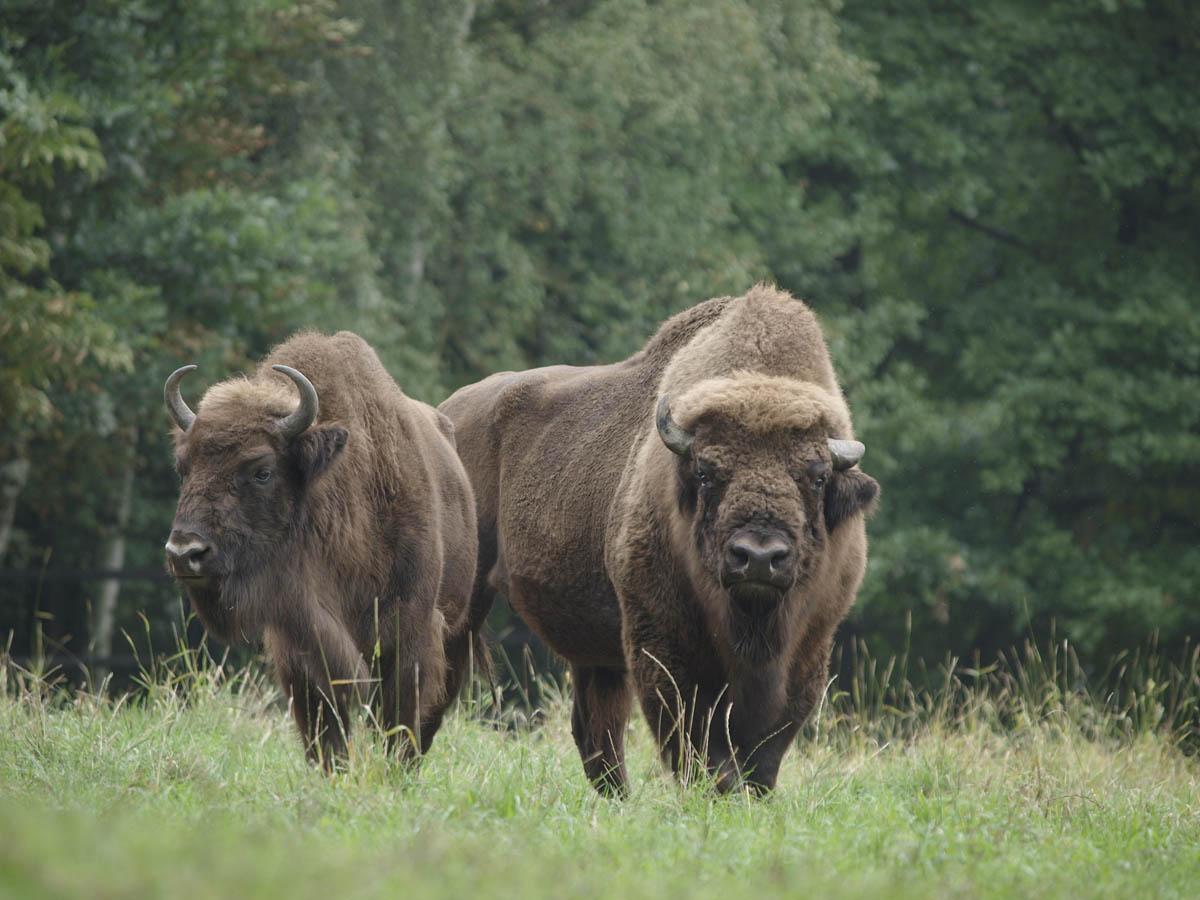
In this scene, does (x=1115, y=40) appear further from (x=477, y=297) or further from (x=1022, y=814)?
(x=1022, y=814)

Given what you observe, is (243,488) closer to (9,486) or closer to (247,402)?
(247,402)

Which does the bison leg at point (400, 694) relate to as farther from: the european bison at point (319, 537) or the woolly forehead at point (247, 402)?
the woolly forehead at point (247, 402)

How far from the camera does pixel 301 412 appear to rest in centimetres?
655

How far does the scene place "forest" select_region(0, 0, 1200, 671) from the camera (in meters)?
16.6

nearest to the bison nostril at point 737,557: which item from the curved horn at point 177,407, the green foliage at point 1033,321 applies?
the curved horn at point 177,407

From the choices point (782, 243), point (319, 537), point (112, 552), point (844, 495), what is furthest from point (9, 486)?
point (782, 243)

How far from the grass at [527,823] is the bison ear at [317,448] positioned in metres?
1.35

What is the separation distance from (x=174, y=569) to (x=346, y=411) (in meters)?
1.27

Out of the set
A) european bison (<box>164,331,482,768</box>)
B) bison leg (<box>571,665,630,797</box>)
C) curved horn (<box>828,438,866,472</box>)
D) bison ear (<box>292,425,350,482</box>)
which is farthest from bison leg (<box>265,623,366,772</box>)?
curved horn (<box>828,438,866,472</box>)

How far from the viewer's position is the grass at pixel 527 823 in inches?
124

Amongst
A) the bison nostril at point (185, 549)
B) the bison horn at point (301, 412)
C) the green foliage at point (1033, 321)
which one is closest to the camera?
the bison nostril at point (185, 549)

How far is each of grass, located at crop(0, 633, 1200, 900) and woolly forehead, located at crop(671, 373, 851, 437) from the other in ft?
5.02

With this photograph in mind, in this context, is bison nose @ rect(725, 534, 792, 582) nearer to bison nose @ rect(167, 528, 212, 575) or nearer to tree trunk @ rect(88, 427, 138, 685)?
bison nose @ rect(167, 528, 212, 575)

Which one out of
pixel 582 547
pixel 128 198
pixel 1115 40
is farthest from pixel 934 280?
pixel 582 547
